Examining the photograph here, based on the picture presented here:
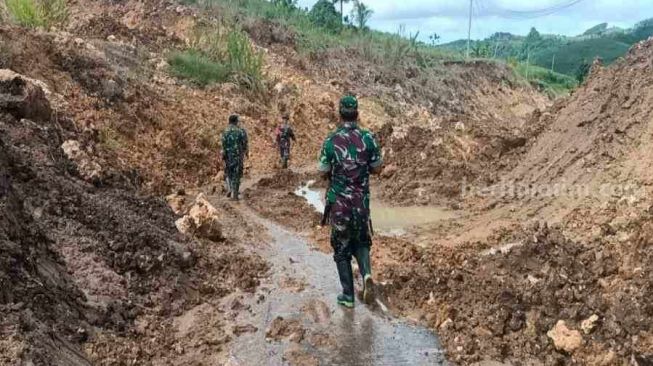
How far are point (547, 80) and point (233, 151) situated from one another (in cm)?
4197

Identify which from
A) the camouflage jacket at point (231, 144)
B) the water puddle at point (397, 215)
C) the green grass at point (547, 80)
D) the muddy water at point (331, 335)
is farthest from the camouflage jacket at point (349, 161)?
the green grass at point (547, 80)

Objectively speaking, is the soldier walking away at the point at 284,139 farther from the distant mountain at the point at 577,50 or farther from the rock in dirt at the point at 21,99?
the distant mountain at the point at 577,50

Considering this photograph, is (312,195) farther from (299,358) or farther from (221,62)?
(221,62)

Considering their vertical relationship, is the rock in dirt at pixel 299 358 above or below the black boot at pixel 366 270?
below

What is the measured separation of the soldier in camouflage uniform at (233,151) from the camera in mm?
11180

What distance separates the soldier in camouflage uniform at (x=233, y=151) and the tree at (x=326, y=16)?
2560 cm

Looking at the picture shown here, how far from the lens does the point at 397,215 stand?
1113 centimetres

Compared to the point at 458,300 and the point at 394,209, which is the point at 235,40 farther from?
the point at 458,300

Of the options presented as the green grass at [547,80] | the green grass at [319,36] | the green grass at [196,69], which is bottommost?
the green grass at [196,69]

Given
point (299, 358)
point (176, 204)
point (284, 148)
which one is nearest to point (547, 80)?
point (284, 148)

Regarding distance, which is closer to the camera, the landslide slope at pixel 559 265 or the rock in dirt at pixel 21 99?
the landslide slope at pixel 559 265

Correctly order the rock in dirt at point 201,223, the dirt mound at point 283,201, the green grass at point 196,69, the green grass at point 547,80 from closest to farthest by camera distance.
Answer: the rock in dirt at point 201,223 → the dirt mound at point 283,201 → the green grass at point 196,69 → the green grass at point 547,80

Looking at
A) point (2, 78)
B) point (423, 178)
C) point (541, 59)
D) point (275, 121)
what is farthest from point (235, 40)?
point (541, 59)

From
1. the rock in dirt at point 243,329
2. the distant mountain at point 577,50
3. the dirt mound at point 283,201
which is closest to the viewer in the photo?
the rock in dirt at point 243,329
